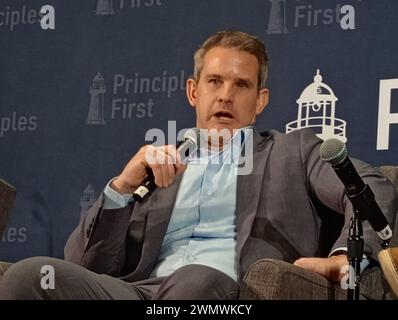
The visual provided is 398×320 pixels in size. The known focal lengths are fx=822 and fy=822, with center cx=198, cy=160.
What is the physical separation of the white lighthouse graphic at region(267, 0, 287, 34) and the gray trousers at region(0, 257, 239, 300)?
1.43 metres

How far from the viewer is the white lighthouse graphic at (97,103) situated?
3.52 meters

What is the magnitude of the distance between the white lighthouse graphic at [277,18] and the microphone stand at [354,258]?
1380mm

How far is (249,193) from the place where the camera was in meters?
2.58

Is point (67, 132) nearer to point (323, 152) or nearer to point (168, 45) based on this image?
point (168, 45)

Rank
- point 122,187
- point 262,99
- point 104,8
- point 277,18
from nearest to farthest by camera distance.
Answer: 1. point 122,187
2. point 262,99
3. point 277,18
4. point 104,8

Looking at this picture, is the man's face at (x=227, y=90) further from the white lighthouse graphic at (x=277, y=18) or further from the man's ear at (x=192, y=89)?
the white lighthouse graphic at (x=277, y=18)

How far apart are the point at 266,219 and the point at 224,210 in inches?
5.8

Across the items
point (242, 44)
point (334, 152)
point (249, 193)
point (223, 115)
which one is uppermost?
point (242, 44)

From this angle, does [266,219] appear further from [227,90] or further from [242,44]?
[242,44]

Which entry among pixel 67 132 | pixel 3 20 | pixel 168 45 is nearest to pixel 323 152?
pixel 168 45

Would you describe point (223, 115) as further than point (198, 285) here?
Yes

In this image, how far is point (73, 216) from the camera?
350cm

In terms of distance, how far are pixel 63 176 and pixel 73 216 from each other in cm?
19

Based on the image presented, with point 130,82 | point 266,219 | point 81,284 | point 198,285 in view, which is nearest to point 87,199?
point 130,82
